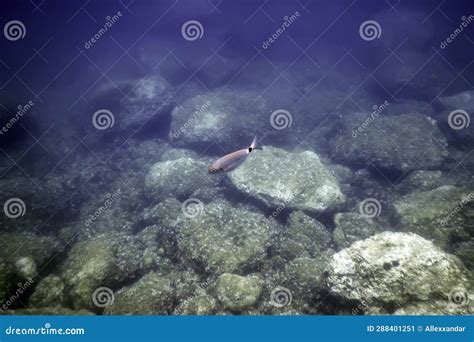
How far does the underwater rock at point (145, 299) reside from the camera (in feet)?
16.2

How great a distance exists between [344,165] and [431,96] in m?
8.34

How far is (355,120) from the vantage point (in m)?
11.4

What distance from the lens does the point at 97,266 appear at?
568cm

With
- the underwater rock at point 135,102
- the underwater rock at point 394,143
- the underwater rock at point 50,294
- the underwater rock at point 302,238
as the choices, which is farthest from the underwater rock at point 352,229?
the underwater rock at point 135,102

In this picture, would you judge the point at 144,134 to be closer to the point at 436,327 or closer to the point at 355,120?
the point at 355,120

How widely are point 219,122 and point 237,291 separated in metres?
7.38

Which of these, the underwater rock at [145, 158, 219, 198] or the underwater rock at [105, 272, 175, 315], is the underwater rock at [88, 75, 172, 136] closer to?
the underwater rock at [145, 158, 219, 198]

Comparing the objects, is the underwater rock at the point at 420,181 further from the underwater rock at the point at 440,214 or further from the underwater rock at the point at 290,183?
the underwater rock at the point at 290,183

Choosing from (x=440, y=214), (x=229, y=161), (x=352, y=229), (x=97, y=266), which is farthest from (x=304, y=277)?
(x=97, y=266)

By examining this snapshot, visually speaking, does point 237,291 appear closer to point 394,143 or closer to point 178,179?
point 178,179

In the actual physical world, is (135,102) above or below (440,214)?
below

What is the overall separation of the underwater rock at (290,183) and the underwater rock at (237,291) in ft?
8.56

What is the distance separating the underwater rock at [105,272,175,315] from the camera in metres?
4.93

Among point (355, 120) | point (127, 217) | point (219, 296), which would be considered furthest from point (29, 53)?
point (219, 296)
